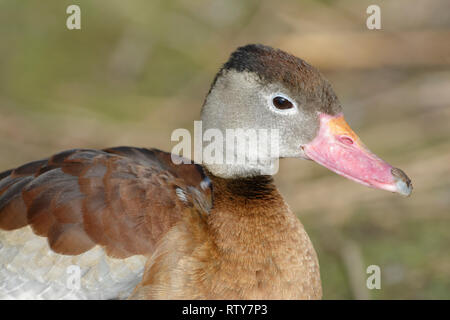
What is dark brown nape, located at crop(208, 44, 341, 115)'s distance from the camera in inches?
83.0

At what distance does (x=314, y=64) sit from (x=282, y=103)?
8.22ft

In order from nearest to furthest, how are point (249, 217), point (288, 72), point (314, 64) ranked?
point (288, 72), point (249, 217), point (314, 64)

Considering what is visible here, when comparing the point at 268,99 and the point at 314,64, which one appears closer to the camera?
the point at 268,99

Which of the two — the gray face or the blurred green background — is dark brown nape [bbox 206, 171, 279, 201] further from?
the blurred green background

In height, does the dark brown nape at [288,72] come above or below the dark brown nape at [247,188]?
above

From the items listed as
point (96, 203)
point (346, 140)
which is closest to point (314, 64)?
point (346, 140)

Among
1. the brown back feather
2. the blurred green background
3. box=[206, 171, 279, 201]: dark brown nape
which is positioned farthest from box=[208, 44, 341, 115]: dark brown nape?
the blurred green background

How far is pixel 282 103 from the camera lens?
2.16m

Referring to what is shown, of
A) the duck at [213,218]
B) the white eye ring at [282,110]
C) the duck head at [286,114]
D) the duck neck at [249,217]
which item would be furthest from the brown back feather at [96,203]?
the white eye ring at [282,110]

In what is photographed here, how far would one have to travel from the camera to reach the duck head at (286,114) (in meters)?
2.11

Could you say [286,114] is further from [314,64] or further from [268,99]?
[314,64]

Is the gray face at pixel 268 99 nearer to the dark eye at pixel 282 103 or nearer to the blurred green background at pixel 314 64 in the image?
the dark eye at pixel 282 103

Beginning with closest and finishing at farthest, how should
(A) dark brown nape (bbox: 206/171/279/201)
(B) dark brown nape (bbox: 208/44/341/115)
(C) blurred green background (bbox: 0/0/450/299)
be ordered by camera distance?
1. (B) dark brown nape (bbox: 208/44/341/115)
2. (A) dark brown nape (bbox: 206/171/279/201)
3. (C) blurred green background (bbox: 0/0/450/299)
